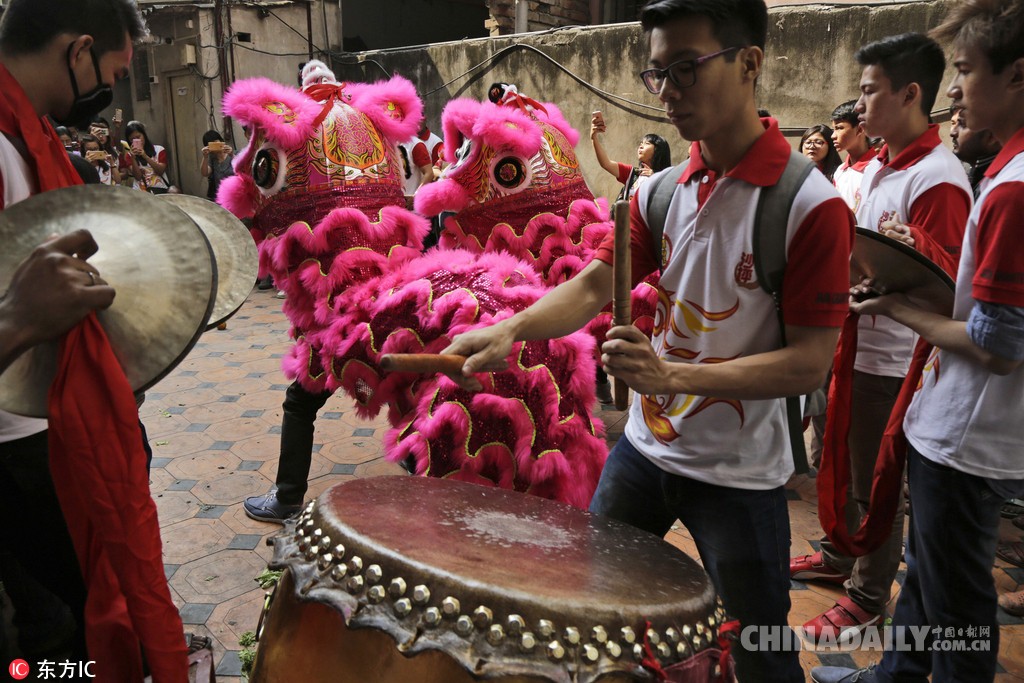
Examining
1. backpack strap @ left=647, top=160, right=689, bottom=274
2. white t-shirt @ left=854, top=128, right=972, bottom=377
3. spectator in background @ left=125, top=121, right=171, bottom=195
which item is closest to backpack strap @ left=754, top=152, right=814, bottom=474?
backpack strap @ left=647, top=160, right=689, bottom=274

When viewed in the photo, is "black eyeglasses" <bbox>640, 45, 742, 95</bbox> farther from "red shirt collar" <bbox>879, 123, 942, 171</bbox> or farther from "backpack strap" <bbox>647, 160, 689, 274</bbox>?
"red shirt collar" <bbox>879, 123, 942, 171</bbox>

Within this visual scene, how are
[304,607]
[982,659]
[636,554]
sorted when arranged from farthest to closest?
1. [982,659]
2. [636,554]
3. [304,607]

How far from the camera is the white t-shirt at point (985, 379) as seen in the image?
157cm

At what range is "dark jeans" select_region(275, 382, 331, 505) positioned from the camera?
326cm

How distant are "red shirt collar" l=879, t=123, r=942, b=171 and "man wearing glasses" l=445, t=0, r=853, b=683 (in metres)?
1.09

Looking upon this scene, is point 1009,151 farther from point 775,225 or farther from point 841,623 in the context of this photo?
point 841,623

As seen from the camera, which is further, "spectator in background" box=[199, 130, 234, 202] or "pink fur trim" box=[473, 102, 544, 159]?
"spectator in background" box=[199, 130, 234, 202]

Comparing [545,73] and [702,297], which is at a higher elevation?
[545,73]

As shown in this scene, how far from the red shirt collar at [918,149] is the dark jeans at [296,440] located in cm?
250

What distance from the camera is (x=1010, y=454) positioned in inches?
66.6

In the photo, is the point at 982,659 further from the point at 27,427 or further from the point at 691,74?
the point at 27,427

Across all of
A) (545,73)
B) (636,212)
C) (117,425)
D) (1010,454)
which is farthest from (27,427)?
(545,73)

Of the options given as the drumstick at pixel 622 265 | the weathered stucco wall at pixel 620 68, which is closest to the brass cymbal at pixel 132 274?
the drumstick at pixel 622 265

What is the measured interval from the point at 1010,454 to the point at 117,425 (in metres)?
2.11
